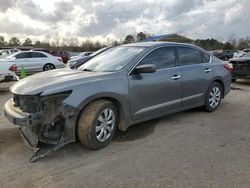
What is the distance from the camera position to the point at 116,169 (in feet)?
12.3

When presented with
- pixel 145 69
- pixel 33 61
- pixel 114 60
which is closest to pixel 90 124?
pixel 145 69

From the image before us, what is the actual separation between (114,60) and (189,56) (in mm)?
1765

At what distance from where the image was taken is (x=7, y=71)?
376 inches

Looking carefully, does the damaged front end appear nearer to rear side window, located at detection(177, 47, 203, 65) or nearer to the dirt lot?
the dirt lot

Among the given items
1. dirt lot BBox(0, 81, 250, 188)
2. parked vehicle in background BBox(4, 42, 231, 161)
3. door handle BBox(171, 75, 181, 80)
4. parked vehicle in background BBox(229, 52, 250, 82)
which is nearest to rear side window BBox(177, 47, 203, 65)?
parked vehicle in background BBox(4, 42, 231, 161)

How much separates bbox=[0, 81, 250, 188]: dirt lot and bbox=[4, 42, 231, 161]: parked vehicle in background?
0.82ft

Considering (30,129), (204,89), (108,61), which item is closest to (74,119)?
(30,129)

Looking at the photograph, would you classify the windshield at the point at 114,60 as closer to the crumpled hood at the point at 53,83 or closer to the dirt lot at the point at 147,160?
the crumpled hood at the point at 53,83

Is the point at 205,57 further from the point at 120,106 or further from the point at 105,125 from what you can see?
the point at 105,125

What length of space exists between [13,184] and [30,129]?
0.88m

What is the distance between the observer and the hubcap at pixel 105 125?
14.2ft

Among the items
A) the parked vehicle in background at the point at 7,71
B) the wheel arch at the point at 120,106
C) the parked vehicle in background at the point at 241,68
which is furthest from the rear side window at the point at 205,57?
the parked vehicle in background at the point at 7,71

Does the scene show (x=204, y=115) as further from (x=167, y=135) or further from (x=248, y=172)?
(x=248, y=172)

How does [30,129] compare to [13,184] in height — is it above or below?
above
